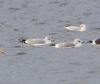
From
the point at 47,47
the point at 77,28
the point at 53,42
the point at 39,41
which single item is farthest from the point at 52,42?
the point at 77,28

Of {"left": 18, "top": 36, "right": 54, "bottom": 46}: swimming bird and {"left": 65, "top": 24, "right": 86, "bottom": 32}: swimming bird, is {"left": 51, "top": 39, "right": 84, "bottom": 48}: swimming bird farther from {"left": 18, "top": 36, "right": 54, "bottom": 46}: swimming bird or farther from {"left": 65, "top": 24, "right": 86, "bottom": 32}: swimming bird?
{"left": 65, "top": 24, "right": 86, "bottom": 32}: swimming bird

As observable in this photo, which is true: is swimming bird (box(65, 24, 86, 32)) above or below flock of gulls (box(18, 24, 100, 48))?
above

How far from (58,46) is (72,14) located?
7320mm

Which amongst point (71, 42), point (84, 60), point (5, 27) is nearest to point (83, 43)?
point (71, 42)

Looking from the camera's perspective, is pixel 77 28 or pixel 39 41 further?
pixel 77 28

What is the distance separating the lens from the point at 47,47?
2792 cm

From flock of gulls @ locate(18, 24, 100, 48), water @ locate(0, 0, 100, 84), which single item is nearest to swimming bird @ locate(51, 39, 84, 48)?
flock of gulls @ locate(18, 24, 100, 48)

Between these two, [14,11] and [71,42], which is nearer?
[71,42]

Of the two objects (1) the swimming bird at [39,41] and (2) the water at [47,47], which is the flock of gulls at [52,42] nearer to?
(1) the swimming bird at [39,41]

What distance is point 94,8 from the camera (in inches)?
1438

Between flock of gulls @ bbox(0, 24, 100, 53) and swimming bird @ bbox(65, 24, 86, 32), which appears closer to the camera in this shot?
flock of gulls @ bbox(0, 24, 100, 53)

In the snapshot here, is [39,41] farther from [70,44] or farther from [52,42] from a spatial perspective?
[70,44]

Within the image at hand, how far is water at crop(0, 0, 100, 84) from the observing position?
23984 millimetres

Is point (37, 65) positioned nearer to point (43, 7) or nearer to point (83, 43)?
point (83, 43)
